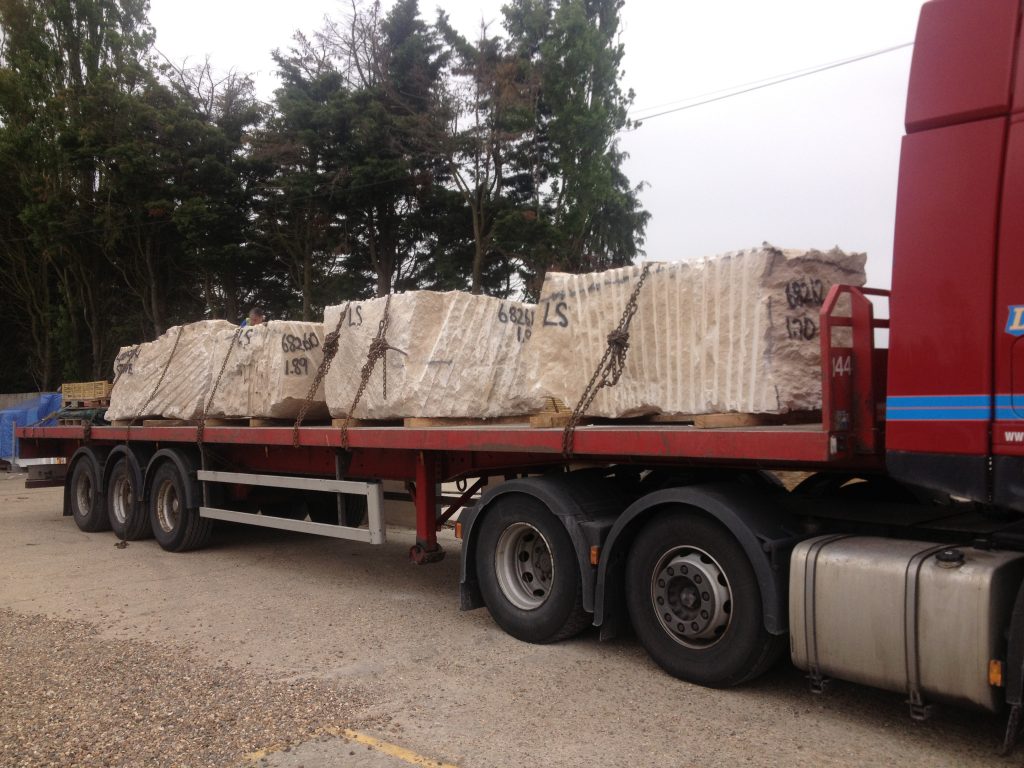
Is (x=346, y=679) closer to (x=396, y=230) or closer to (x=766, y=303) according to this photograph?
(x=766, y=303)

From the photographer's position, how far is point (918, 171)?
3748 millimetres

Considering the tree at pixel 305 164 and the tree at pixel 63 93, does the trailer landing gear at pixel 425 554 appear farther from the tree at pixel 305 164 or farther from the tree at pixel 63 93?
the tree at pixel 63 93

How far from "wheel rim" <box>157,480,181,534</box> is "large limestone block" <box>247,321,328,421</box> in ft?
7.78

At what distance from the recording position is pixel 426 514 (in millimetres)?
6754

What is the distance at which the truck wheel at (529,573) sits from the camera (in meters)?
5.37

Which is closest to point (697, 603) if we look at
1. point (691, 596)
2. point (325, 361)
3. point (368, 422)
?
point (691, 596)

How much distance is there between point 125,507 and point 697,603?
861 cm

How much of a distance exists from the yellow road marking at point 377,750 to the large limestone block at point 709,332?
7.70 ft

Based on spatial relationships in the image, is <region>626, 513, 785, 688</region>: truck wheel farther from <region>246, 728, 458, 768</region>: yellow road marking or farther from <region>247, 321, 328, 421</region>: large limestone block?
<region>247, 321, 328, 421</region>: large limestone block

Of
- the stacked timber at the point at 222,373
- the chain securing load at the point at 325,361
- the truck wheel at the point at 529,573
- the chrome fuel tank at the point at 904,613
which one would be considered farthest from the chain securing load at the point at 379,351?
the chrome fuel tank at the point at 904,613

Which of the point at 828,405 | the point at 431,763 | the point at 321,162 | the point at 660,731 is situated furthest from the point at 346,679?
the point at 321,162

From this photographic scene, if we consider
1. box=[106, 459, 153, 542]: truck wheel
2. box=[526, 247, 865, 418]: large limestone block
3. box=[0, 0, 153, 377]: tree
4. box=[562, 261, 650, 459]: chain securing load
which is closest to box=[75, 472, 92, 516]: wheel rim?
box=[106, 459, 153, 542]: truck wheel

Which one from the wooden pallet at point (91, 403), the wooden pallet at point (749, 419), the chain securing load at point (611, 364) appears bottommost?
the wooden pallet at point (91, 403)

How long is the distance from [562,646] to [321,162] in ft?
64.2
